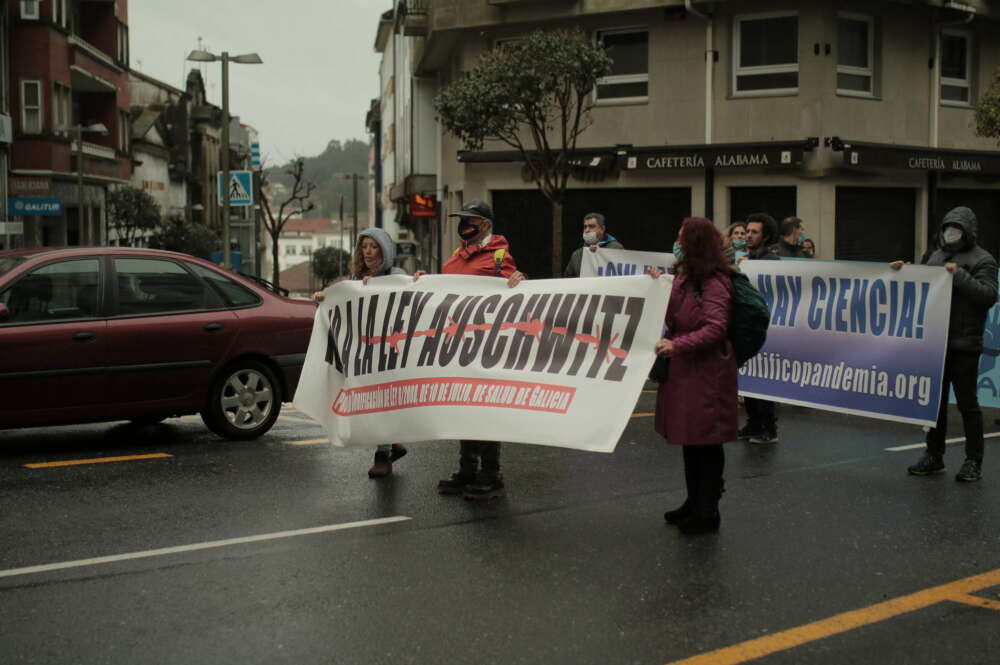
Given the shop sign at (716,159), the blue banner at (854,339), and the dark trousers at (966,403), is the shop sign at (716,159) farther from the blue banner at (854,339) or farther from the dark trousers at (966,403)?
the dark trousers at (966,403)

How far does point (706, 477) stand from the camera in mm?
7125

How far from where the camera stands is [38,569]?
6301mm

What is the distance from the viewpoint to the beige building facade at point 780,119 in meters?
25.8

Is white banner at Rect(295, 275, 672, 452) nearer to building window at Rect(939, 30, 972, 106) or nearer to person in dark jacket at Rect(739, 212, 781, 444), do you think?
person in dark jacket at Rect(739, 212, 781, 444)

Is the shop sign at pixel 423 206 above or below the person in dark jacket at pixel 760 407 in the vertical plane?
above

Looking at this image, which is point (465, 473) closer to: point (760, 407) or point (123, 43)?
point (760, 407)

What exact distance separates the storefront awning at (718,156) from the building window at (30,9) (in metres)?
21.5

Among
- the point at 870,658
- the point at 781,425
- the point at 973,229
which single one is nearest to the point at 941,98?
the point at 781,425

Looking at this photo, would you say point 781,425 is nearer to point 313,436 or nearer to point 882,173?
point 313,436

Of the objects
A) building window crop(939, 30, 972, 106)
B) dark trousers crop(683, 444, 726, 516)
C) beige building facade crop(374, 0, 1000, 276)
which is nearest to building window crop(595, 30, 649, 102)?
beige building facade crop(374, 0, 1000, 276)

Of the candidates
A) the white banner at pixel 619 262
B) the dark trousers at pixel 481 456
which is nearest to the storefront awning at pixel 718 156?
the white banner at pixel 619 262

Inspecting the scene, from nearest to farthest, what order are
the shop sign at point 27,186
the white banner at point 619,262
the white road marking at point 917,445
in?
the white road marking at point 917,445 → the white banner at point 619,262 → the shop sign at point 27,186

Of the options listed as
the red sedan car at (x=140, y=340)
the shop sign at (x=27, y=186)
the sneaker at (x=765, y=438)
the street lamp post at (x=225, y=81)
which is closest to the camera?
the red sedan car at (x=140, y=340)

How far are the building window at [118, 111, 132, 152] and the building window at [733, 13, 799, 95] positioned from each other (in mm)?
30234
